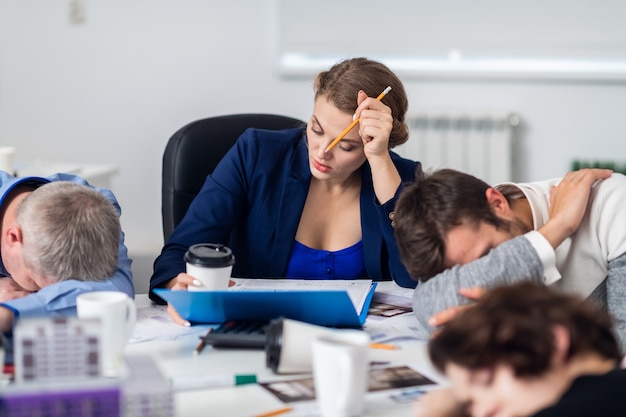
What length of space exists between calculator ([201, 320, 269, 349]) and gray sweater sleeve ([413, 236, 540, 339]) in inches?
11.4

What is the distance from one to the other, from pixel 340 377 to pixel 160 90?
2.73m

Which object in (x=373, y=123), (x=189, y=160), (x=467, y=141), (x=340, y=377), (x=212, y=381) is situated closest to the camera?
(x=340, y=377)

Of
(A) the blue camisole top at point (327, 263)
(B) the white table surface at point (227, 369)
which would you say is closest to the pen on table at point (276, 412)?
(B) the white table surface at point (227, 369)

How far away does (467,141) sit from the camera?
142 inches

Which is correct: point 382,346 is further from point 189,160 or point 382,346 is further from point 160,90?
point 160,90

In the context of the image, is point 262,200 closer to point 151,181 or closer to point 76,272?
point 76,272

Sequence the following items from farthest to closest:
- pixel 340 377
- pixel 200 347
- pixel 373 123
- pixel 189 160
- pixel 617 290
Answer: pixel 189 160 → pixel 373 123 → pixel 617 290 → pixel 200 347 → pixel 340 377

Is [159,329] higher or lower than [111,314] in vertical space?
lower

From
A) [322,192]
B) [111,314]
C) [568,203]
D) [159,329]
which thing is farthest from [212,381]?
[322,192]

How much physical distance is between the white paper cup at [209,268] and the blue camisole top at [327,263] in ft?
1.35

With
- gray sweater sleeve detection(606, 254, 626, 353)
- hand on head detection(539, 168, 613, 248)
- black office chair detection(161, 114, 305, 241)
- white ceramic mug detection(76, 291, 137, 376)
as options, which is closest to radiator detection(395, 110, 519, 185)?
black office chair detection(161, 114, 305, 241)

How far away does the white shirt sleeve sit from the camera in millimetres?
1405

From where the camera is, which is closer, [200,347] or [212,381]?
[212,381]

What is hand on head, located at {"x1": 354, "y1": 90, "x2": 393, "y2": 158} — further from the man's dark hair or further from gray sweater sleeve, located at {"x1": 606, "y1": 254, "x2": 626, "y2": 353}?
gray sweater sleeve, located at {"x1": 606, "y1": 254, "x2": 626, "y2": 353}
